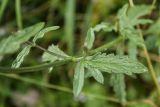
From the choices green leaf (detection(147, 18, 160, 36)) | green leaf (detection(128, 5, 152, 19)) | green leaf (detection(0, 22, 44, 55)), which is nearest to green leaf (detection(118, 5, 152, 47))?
green leaf (detection(128, 5, 152, 19))

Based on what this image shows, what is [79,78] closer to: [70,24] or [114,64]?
[114,64]

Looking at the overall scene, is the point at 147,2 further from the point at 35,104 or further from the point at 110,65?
the point at 110,65

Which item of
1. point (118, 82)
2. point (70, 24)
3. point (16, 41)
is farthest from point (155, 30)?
point (16, 41)

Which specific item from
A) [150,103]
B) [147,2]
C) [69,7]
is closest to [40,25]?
[150,103]

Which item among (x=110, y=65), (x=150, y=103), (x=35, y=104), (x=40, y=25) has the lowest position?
(x=35, y=104)

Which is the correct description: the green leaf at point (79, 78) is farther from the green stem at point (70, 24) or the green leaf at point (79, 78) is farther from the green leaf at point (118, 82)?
the green stem at point (70, 24)

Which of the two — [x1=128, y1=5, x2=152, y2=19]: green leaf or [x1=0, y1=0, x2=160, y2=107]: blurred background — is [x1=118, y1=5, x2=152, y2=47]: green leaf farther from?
[x1=0, y1=0, x2=160, y2=107]: blurred background
